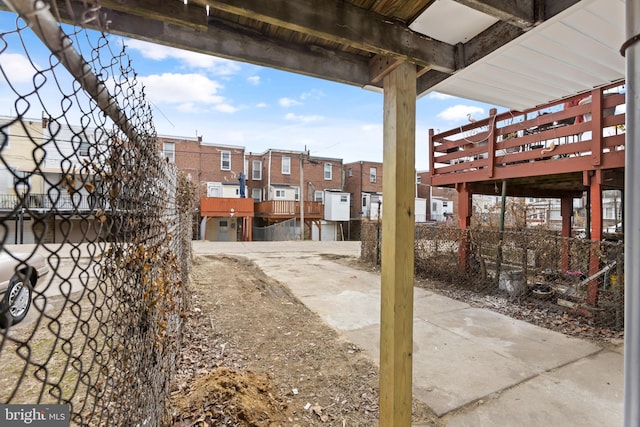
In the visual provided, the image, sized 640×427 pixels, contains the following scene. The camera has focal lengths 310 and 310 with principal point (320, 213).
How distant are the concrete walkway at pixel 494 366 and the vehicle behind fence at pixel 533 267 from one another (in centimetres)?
101

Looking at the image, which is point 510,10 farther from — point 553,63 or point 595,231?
point 595,231

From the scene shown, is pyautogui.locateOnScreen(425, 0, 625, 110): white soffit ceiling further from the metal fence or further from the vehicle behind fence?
the vehicle behind fence

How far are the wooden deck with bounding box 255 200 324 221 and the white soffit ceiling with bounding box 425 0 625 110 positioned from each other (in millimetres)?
20443

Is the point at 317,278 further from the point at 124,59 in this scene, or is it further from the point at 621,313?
the point at 124,59

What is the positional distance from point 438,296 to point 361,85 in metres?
5.06

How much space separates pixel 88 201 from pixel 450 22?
2122 mm

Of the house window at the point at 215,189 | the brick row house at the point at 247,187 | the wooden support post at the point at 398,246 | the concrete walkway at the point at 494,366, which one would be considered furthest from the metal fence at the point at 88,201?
the house window at the point at 215,189

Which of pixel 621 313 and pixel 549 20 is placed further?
pixel 621 313

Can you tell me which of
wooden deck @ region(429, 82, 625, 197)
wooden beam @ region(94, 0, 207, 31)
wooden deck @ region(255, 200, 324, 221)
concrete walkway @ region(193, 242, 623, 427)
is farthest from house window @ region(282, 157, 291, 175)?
wooden beam @ region(94, 0, 207, 31)

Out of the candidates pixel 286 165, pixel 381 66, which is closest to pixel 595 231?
pixel 381 66

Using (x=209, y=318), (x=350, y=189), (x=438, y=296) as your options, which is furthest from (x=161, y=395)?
(x=350, y=189)

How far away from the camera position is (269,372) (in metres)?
3.12

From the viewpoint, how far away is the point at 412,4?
5.66 ft

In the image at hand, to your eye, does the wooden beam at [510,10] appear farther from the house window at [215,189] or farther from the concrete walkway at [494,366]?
the house window at [215,189]
